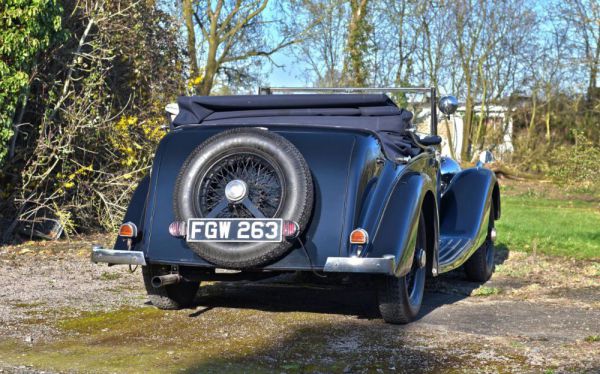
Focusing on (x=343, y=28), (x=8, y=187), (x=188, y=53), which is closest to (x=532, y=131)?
(x=343, y=28)

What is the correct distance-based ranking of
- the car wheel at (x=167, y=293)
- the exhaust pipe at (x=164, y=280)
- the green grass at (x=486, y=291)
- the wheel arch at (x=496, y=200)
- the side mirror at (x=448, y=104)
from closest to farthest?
the exhaust pipe at (x=164, y=280)
the car wheel at (x=167, y=293)
the green grass at (x=486, y=291)
the side mirror at (x=448, y=104)
the wheel arch at (x=496, y=200)

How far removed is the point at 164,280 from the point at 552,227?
28.9 ft

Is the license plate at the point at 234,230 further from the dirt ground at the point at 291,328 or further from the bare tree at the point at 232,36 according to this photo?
the bare tree at the point at 232,36

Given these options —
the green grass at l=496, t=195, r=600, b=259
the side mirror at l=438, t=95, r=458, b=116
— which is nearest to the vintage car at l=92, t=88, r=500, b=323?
the side mirror at l=438, t=95, r=458, b=116

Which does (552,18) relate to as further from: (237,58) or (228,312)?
(228,312)

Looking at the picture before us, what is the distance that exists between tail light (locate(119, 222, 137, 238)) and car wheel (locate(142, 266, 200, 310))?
347 mm

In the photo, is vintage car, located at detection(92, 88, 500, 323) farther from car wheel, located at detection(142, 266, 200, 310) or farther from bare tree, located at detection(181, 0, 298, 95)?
bare tree, located at detection(181, 0, 298, 95)

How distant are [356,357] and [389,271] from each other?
605mm

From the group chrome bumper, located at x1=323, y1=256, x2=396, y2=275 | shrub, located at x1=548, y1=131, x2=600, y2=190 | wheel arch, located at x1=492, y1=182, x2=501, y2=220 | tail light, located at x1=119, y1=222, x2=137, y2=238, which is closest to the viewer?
chrome bumper, located at x1=323, y1=256, x2=396, y2=275

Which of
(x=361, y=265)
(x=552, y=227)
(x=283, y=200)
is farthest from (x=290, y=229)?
(x=552, y=227)

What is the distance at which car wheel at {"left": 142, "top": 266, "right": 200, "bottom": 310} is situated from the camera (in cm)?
564

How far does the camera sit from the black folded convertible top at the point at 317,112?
18.6ft

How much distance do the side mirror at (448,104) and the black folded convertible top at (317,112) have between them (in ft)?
4.55

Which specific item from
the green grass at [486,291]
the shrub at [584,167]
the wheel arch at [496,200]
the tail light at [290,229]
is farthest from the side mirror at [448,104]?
the shrub at [584,167]
